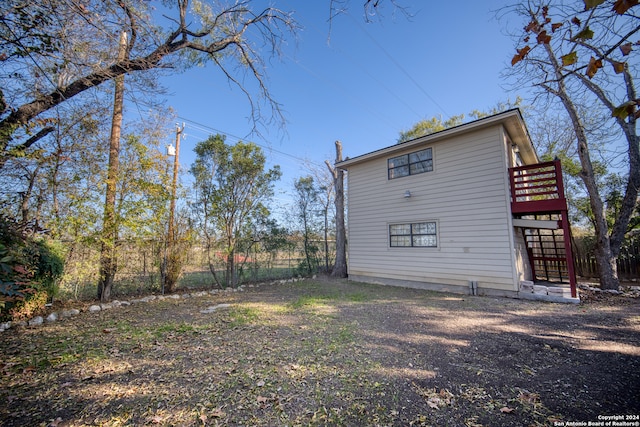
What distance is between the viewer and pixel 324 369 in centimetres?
270

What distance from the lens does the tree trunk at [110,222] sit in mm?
5570

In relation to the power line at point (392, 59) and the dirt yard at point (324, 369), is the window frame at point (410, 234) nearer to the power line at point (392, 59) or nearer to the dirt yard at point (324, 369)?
the dirt yard at point (324, 369)

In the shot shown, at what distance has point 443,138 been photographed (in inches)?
288

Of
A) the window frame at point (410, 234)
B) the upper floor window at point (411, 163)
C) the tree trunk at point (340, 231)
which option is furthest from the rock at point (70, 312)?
the upper floor window at point (411, 163)

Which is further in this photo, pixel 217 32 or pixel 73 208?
pixel 73 208

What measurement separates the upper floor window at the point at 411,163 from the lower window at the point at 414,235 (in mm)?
1602

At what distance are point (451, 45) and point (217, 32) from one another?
432cm

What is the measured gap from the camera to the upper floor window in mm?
7707

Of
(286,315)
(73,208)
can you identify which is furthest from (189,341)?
(73,208)

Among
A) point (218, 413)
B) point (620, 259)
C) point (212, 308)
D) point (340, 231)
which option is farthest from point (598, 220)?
point (212, 308)

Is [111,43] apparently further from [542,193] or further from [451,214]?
[542,193]

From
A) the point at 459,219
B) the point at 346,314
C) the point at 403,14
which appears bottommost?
the point at 346,314

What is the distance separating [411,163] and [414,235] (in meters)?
2.21

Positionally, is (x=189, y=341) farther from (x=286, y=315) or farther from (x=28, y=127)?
(x=28, y=127)
